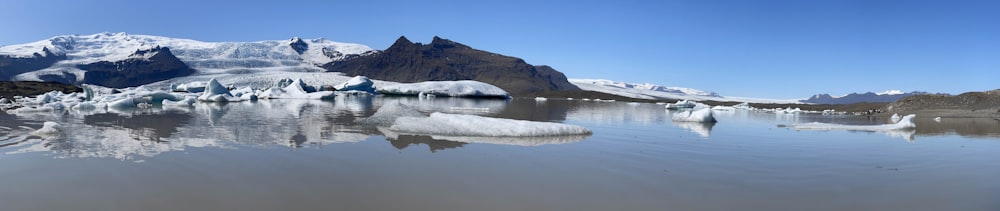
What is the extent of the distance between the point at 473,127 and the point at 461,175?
5.07 meters

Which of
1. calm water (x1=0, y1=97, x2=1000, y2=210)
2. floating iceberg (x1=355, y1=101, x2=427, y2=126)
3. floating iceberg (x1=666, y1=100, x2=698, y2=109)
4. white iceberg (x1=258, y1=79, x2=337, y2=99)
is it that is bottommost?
calm water (x1=0, y1=97, x2=1000, y2=210)

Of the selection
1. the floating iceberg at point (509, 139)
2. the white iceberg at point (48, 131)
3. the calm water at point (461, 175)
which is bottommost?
the calm water at point (461, 175)

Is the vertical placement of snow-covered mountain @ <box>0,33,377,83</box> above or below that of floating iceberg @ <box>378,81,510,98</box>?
above

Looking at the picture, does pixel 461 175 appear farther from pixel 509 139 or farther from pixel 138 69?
pixel 138 69

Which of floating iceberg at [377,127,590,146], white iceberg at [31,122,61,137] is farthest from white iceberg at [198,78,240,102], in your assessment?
floating iceberg at [377,127,590,146]

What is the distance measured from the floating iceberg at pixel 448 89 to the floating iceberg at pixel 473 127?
54.0m

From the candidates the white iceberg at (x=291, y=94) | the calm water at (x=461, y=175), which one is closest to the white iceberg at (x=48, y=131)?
the calm water at (x=461, y=175)

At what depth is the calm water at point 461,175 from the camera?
14.8 ft

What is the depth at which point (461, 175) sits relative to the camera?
229 inches

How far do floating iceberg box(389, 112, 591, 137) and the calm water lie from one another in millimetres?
866

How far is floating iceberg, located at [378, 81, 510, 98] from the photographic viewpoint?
6550 cm

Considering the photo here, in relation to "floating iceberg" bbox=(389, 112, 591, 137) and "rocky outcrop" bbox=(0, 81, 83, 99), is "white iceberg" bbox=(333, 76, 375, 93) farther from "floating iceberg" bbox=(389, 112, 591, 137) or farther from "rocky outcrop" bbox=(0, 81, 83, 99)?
"floating iceberg" bbox=(389, 112, 591, 137)

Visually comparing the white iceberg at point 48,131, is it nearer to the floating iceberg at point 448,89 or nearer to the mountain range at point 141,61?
the floating iceberg at point 448,89

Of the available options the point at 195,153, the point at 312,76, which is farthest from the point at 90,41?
the point at 195,153
